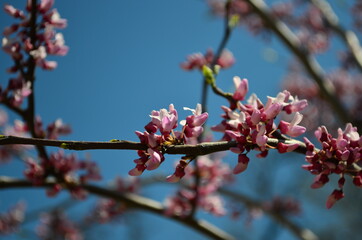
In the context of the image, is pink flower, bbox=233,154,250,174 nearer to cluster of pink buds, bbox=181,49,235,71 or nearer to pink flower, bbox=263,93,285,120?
pink flower, bbox=263,93,285,120

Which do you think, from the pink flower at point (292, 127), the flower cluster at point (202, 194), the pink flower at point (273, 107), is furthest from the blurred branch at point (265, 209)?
the pink flower at point (273, 107)

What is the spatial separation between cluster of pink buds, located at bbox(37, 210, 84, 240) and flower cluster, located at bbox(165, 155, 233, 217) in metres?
3.43

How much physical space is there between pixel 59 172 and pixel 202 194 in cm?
148

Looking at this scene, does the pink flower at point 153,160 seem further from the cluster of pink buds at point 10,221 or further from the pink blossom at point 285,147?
the cluster of pink buds at point 10,221

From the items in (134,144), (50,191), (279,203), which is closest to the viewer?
(134,144)

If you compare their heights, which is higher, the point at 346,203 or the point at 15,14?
the point at 346,203

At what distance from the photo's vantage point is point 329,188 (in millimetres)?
12750

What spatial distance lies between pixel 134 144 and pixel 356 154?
87 cm

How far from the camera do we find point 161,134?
1.33m

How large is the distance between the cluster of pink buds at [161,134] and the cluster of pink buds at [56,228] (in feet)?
18.2

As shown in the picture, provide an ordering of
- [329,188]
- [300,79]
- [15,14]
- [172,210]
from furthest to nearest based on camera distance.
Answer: [329,188]
[300,79]
[172,210]
[15,14]

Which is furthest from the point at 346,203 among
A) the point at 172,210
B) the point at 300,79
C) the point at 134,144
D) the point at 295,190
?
the point at 134,144

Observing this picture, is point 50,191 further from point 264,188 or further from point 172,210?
point 264,188

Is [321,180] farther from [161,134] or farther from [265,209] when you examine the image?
[265,209]
